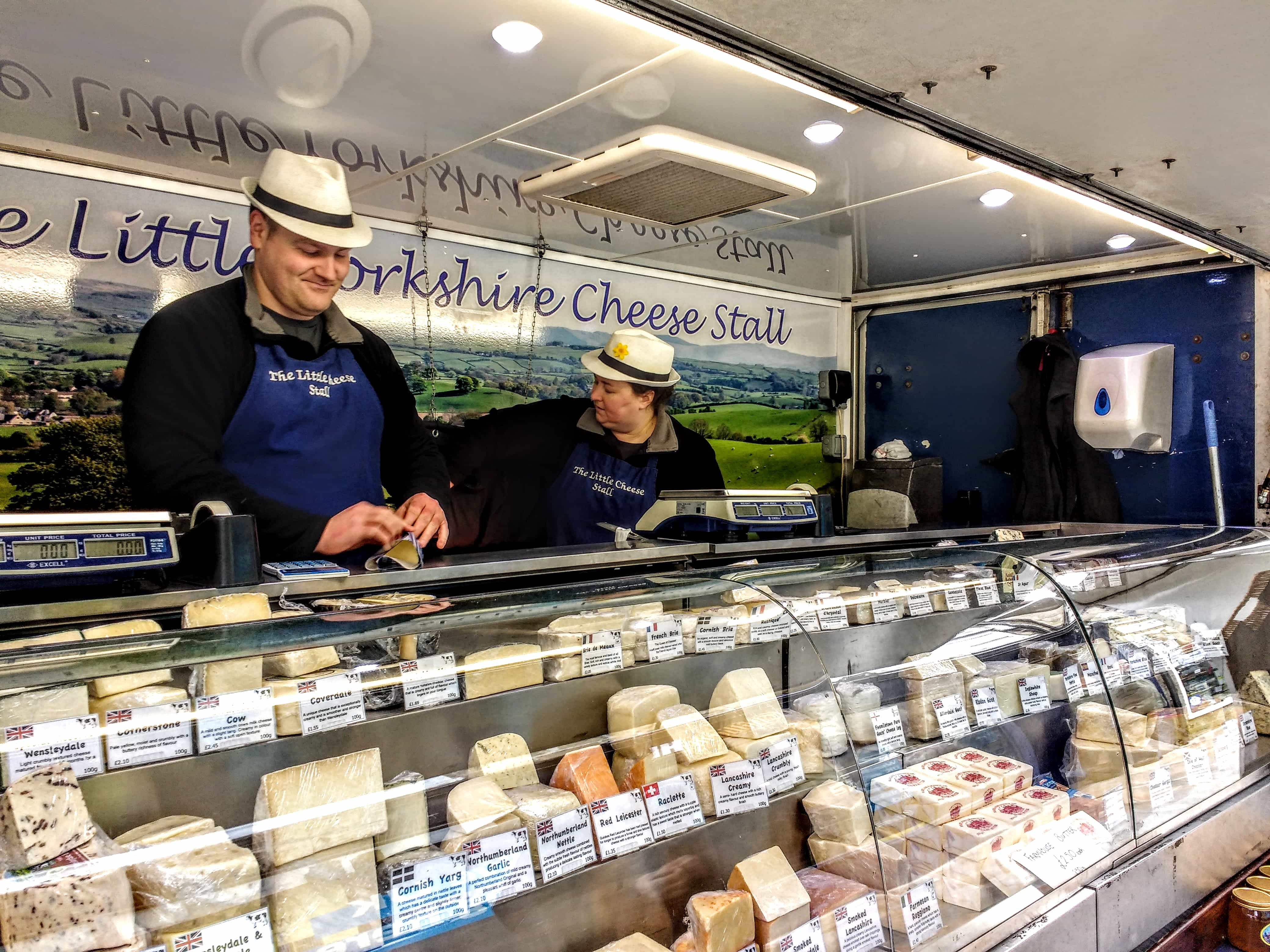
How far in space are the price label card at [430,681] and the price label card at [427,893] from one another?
29 cm

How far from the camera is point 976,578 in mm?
2490

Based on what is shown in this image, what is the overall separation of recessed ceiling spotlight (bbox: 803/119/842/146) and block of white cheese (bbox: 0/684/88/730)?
298 cm

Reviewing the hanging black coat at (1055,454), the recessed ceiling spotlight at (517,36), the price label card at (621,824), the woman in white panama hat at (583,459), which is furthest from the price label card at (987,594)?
the hanging black coat at (1055,454)

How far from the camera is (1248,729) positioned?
2.81m

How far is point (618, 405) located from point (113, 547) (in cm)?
306

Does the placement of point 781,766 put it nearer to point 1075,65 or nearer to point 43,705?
point 43,705

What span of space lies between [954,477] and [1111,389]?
124 cm

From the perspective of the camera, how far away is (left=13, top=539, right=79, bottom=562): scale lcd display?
6.61 feet

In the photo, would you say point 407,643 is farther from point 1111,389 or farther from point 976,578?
point 1111,389

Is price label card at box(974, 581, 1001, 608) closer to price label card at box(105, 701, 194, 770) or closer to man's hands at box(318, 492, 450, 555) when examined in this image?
price label card at box(105, 701, 194, 770)

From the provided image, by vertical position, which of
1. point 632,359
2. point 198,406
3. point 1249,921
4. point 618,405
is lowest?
point 1249,921

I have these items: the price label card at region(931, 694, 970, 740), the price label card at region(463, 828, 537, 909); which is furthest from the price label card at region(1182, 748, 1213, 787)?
the price label card at region(463, 828, 537, 909)

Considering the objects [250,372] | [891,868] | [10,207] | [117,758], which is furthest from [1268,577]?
[10,207]

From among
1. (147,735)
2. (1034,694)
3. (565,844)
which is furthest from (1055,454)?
(147,735)
